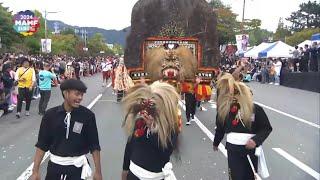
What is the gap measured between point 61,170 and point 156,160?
3.24 ft

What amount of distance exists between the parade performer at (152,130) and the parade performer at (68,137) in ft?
1.88

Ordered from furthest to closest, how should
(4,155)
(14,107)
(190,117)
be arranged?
(14,107)
(190,117)
(4,155)

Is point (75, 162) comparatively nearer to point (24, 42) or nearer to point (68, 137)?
point (68, 137)

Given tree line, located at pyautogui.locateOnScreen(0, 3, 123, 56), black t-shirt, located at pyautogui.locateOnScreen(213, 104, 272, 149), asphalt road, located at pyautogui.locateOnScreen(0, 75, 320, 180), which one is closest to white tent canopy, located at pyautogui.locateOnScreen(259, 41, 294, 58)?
tree line, located at pyautogui.locateOnScreen(0, 3, 123, 56)

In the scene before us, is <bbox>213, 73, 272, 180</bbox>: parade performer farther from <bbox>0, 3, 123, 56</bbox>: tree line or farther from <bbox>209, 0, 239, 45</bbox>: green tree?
<bbox>209, 0, 239, 45</bbox>: green tree

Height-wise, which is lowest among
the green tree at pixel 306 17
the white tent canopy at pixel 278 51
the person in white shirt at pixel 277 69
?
the person in white shirt at pixel 277 69

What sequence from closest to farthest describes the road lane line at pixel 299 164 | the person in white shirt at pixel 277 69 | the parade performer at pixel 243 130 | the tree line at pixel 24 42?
the parade performer at pixel 243 130, the road lane line at pixel 299 164, the person in white shirt at pixel 277 69, the tree line at pixel 24 42

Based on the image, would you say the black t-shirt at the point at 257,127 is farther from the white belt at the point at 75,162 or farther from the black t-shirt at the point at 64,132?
the white belt at the point at 75,162

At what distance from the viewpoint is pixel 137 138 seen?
4.55 meters

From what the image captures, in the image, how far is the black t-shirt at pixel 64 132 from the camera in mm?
4922

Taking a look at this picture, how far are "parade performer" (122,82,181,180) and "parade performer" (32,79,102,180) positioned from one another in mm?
572

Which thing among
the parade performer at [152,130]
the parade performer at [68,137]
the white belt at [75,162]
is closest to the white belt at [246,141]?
the parade performer at [152,130]

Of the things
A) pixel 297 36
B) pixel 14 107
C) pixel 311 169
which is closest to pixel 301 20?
pixel 297 36

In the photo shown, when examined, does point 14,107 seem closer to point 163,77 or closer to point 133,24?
point 133,24
